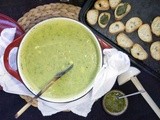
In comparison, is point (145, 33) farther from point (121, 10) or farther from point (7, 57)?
point (7, 57)

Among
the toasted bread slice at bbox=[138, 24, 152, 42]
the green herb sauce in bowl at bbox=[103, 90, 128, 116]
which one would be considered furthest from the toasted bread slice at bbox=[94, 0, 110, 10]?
the green herb sauce in bowl at bbox=[103, 90, 128, 116]

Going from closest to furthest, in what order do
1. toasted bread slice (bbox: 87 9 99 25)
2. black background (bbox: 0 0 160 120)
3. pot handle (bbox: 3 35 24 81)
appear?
pot handle (bbox: 3 35 24 81) → toasted bread slice (bbox: 87 9 99 25) → black background (bbox: 0 0 160 120)

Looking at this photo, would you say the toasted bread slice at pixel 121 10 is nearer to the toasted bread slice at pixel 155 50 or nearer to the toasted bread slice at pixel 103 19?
the toasted bread slice at pixel 103 19

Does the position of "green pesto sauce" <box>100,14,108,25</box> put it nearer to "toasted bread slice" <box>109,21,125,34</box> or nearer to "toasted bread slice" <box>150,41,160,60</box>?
"toasted bread slice" <box>109,21,125,34</box>

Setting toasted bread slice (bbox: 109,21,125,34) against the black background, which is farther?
the black background

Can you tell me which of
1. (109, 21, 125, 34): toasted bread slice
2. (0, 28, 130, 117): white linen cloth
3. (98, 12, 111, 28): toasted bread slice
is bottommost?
(0, 28, 130, 117): white linen cloth

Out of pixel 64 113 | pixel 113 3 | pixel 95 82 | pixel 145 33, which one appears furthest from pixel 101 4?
pixel 64 113
